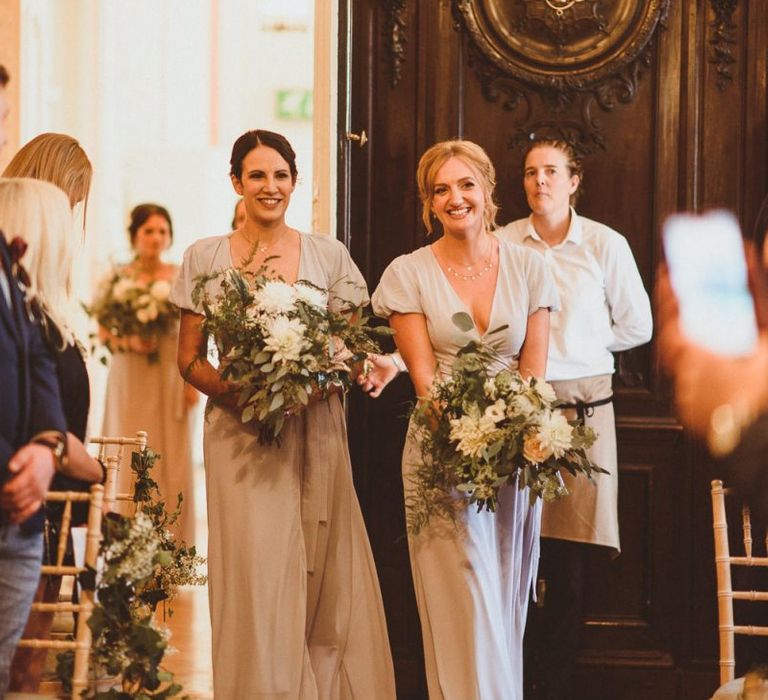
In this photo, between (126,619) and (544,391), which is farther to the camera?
(544,391)

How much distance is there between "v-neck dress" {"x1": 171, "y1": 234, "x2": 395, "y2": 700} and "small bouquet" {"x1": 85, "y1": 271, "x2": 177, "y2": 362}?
2.91 meters

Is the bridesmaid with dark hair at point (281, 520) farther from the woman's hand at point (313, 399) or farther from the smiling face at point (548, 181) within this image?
the smiling face at point (548, 181)

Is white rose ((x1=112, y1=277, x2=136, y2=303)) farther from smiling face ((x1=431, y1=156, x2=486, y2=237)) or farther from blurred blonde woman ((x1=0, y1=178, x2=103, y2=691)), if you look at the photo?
blurred blonde woman ((x1=0, y1=178, x2=103, y2=691))

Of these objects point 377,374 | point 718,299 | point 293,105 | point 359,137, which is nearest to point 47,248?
point 718,299

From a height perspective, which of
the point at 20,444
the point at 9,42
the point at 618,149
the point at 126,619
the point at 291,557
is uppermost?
the point at 9,42

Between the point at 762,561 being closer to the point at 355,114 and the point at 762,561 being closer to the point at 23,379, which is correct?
the point at 23,379

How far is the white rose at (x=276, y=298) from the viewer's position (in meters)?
4.01

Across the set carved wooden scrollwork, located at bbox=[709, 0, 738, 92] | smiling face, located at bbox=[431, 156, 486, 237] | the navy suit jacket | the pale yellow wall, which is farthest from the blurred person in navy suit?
the pale yellow wall

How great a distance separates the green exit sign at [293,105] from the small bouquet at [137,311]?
6.56 m

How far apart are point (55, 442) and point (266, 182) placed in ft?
5.81

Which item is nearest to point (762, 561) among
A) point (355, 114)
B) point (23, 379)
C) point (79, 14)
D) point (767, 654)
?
point (767, 654)

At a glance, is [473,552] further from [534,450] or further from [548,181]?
[548,181]

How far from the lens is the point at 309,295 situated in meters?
4.08

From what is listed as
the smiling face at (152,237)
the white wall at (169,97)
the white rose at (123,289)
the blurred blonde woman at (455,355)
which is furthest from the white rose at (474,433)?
the white wall at (169,97)
